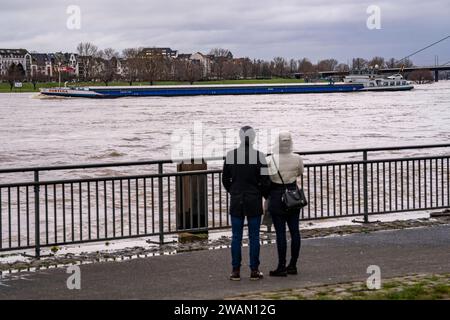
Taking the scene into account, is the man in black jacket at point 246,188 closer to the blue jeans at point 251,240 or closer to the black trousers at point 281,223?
the blue jeans at point 251,240

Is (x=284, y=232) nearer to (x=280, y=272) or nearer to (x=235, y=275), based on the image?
(x=280, y=272)

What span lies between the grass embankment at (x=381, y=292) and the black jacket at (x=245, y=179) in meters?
1.21

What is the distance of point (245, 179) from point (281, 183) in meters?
0.51

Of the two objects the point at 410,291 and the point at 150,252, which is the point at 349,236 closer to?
the point at 150,252

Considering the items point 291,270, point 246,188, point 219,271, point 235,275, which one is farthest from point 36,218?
point 291,270

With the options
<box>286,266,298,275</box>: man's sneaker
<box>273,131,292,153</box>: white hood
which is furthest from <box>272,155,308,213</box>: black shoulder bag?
<box>286,266,298,275</box>: man's sneaker

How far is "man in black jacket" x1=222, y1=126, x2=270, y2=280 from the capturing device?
9.50 m

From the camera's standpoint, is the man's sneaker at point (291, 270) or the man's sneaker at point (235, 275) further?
the man's sneaker at point (291, 270)

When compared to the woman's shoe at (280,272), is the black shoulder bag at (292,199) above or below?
above

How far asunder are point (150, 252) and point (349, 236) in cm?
300

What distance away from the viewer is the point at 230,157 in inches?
376

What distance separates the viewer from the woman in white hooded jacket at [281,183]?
32.0 ft

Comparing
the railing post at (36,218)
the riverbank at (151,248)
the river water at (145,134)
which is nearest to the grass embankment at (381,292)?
the riverbank at (151,248)

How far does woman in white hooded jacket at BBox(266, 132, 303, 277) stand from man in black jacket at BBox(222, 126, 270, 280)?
Result: 14 centimetres
